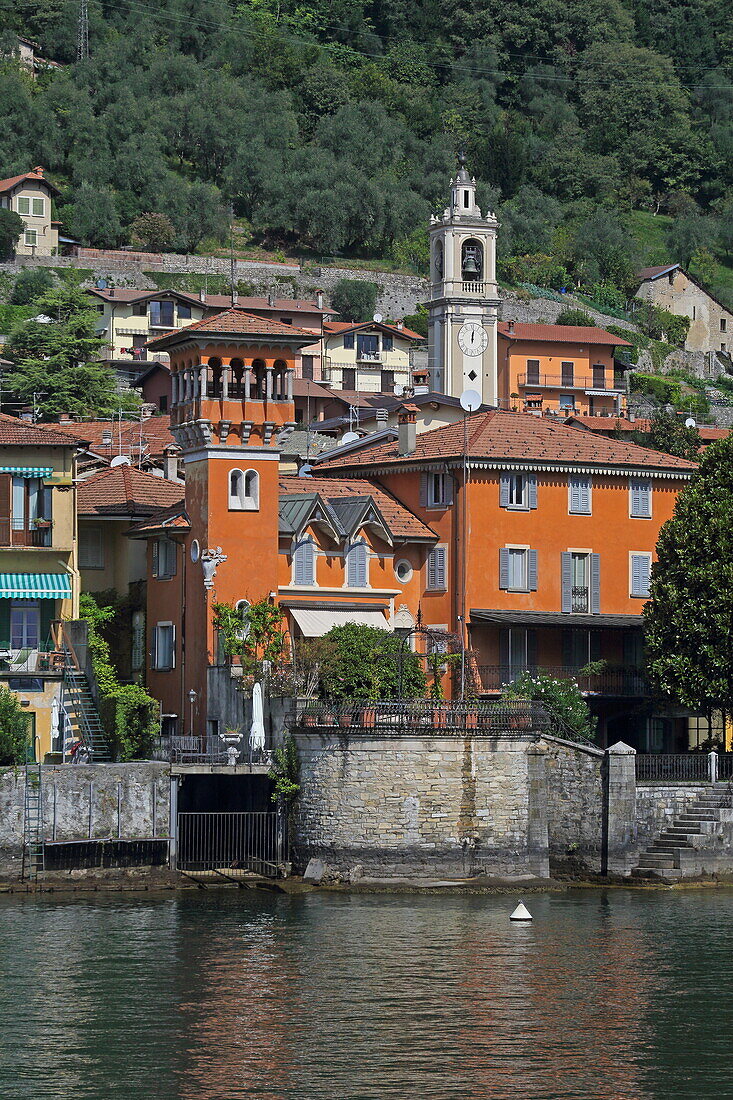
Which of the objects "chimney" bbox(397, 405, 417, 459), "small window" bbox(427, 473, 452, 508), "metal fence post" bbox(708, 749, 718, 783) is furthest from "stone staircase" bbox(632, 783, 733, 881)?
"chimney" bbox(397, 405, 417, 459)

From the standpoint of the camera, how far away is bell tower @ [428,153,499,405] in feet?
386

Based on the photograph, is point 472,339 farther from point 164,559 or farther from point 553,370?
point 164,559

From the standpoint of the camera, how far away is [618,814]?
5706cm

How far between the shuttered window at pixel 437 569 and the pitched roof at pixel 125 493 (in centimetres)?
821

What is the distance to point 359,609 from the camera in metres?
64.9

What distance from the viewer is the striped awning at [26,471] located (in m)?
63.1

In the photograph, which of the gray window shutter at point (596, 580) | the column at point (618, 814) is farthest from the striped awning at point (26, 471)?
the column at point (618, 814)

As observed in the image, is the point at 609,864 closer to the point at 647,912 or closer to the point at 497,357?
the point at 647,912

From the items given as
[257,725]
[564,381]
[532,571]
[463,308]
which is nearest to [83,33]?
[564,381]

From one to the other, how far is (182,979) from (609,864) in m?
16.9

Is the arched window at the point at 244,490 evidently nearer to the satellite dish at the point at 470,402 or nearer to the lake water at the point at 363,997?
the satellite dish at the point at 470,402

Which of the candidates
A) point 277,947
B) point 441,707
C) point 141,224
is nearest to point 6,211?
Result: point 141,224

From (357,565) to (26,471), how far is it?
33.2 feet

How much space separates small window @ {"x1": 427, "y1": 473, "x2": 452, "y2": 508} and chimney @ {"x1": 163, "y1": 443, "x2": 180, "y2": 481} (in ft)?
33.4
